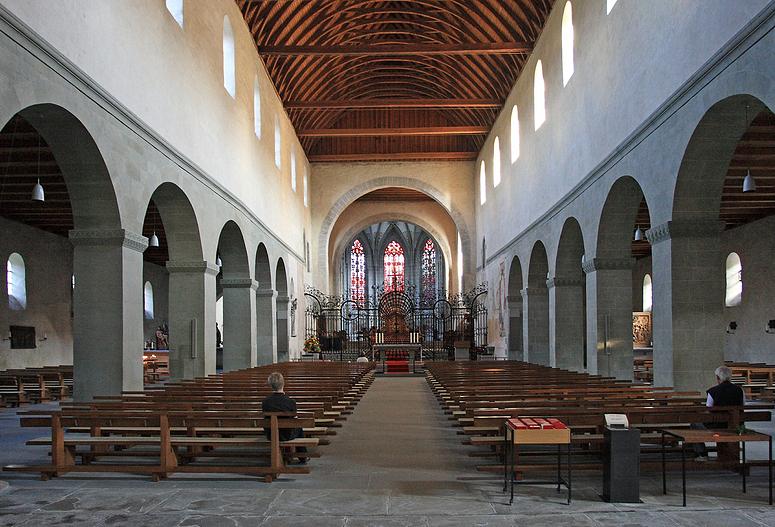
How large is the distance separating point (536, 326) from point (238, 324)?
28.4ft

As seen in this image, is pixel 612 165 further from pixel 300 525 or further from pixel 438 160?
pixel 438 160

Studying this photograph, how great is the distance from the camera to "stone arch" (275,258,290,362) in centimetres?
2575

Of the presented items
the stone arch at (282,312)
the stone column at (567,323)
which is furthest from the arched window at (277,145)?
the stone column at (567,323)

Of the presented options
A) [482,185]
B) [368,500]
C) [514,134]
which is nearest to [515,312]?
[514,134]

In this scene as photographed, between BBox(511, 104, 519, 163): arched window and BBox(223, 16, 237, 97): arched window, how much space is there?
9902 mm

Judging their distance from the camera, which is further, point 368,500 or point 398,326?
point 398,326

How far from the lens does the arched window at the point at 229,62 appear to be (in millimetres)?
17578

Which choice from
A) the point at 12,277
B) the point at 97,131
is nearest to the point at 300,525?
the point at 97,131

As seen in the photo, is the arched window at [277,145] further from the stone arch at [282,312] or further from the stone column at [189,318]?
the stone column at [189,318]

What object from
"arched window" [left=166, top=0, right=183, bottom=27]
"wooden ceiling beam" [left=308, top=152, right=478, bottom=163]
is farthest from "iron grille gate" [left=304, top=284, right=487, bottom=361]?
"arched window" [left=166, top=0, right=183, bottom=27]

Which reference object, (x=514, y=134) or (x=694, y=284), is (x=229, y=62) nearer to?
(x=514, y=134)

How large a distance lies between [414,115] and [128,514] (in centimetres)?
2700

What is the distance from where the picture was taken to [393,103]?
987 inches

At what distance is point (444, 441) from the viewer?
9.69 m
